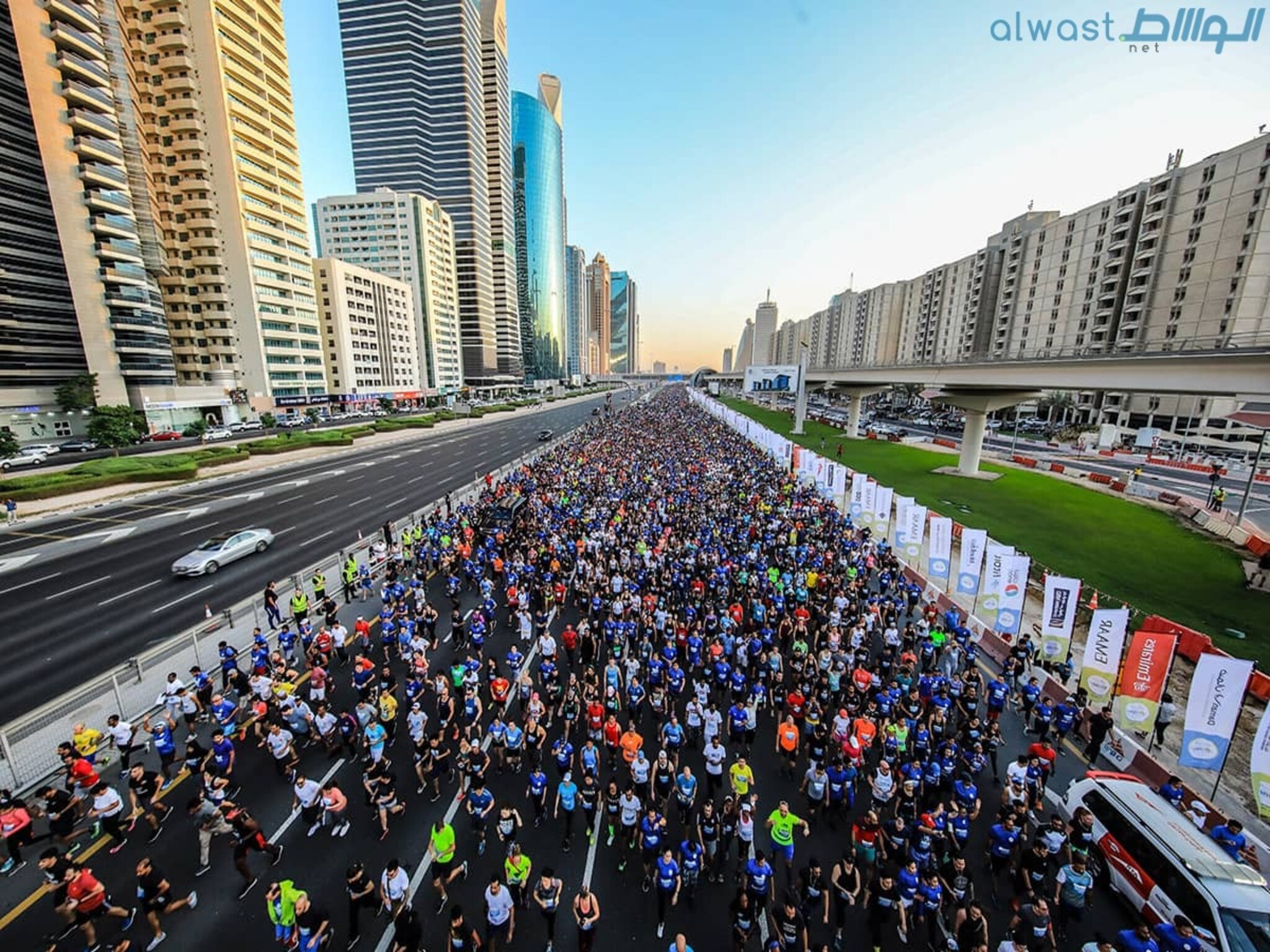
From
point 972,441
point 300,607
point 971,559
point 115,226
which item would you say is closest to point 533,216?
point 115,226

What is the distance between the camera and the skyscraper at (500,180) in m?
148

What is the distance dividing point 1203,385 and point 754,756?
27583 millimetres

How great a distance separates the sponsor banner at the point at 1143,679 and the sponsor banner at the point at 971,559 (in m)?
5.33

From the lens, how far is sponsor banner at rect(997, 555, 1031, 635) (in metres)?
14.0

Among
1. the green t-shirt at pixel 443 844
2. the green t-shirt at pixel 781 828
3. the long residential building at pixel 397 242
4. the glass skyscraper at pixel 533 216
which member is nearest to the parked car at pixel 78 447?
the green t-shirt at pixel 443 844

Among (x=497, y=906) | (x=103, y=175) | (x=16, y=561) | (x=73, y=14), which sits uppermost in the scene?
(x=73, y=14)

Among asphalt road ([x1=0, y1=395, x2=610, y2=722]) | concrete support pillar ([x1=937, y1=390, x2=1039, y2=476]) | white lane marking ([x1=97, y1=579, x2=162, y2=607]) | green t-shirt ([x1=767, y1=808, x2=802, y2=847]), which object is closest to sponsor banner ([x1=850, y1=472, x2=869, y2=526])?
green t-shirt ([x1=767, y1=808, x2=802, y2=847])

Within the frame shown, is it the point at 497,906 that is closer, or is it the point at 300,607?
the point at 497,906

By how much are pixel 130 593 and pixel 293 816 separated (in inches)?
623

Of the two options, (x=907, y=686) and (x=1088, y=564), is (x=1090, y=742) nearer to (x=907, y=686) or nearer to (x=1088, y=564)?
(x=907, y=686)

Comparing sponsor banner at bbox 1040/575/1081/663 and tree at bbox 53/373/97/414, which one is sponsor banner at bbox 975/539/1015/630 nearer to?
sponsor banner at bbox 1040/575/1081/663

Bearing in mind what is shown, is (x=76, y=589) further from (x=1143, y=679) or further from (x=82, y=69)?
(x=82, y=69)

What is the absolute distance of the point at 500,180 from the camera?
15062 cm

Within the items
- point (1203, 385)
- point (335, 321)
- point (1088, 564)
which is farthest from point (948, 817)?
point (335, 321)
